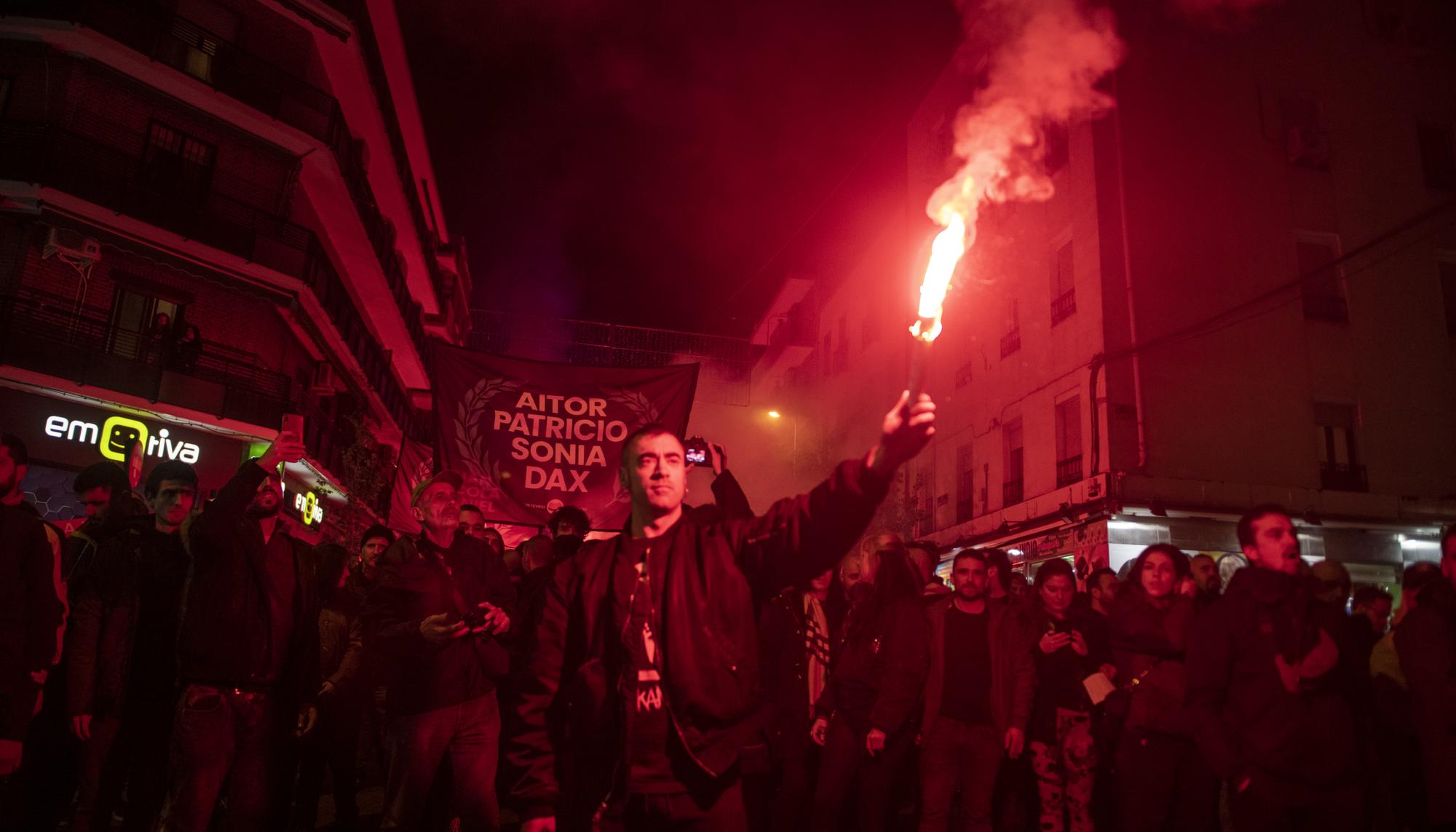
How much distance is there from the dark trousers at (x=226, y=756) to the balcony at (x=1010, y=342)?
71.0 ft

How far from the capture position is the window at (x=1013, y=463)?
23.2 metres

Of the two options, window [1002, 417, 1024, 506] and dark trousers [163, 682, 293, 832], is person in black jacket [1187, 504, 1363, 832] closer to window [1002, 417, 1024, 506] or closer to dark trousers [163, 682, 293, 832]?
dark trousers [163, 682, 293, 832]

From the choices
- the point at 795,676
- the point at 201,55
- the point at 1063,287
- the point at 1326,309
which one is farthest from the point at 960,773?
the point at 201,55

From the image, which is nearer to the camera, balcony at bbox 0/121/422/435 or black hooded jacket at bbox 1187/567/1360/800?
black hooded jacket at bbox 1187/567/1360/800

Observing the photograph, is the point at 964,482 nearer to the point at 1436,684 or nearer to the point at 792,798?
the point at 792,798

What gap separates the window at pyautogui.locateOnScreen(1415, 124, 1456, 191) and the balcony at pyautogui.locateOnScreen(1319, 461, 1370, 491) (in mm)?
7553

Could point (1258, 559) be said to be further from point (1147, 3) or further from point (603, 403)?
point (1147, 3)

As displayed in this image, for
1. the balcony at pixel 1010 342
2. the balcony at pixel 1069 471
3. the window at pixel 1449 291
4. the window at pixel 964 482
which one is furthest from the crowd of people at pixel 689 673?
the window at pixel 964 482

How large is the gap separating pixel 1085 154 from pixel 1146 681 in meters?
17.8

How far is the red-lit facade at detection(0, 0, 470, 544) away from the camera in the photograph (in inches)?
717

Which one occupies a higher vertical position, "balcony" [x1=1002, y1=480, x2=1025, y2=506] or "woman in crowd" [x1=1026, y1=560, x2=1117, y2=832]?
"balcony" [x1=1002, y1=480, x2=1025, y2=506]

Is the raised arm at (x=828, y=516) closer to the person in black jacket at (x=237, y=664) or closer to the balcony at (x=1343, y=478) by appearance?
the person in black jacket at (x=237, y=664)

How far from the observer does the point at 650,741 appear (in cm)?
288

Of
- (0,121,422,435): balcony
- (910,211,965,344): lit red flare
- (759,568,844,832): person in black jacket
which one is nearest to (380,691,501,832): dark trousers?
(759,568,844,832): person in black jacket
